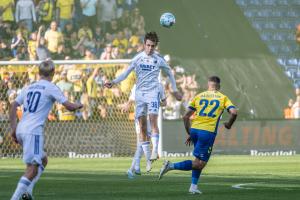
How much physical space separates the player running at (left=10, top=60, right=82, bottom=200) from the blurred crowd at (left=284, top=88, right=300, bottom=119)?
20442 mm

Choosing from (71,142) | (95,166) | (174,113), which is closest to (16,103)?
(95,166)

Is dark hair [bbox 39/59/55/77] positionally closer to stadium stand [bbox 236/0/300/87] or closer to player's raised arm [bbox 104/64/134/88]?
player's raised arm [bbox 104/64/134/88]

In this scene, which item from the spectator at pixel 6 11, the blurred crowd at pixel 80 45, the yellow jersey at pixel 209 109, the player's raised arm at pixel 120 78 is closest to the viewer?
the yellow jersey at pixel 209 109

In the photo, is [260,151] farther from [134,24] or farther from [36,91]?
[36,91]

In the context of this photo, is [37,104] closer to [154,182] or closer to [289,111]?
[154,182]

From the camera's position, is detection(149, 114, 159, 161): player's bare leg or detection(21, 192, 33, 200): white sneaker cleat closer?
detection(21, 192, 33, 200): white sneaker cleat

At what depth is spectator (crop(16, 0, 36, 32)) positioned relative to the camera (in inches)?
1153

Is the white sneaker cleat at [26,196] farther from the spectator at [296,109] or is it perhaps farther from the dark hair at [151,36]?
the spectator at [296,109]

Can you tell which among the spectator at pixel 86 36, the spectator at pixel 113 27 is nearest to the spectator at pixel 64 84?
the spectator at pixel 86 36

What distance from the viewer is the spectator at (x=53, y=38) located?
95.6 feet

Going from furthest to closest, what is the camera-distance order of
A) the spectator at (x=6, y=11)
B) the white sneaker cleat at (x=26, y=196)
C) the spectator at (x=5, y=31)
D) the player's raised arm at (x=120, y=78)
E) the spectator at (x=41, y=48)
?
the spectator at (x=6, y=11) → the spectator at (x=5, y=31) → the spectator at (x=41, y=48) → the player's raised arm at (x=120, y=78) → the white sneaker cleat at (x=26, y=196)

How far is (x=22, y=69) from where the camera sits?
88.7ft

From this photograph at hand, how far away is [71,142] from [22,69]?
2801 millimetres

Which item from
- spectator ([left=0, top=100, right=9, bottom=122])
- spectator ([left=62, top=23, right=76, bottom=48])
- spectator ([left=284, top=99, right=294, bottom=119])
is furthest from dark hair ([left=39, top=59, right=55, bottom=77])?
spectator ([left=284, top=99, right=294, bottom=119])
